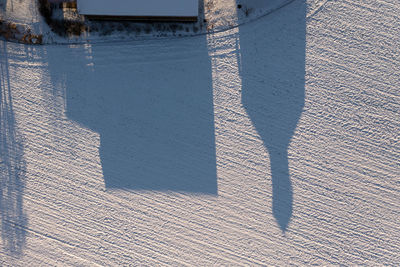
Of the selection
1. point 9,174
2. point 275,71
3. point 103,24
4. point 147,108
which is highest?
point 103,24

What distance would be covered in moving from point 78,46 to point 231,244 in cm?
476

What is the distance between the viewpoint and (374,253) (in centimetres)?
532

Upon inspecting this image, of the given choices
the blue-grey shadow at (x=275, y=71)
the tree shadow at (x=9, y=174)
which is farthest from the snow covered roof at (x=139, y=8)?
the tree shadow at (x=9, y=174)

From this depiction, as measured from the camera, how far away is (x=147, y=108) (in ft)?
16.8

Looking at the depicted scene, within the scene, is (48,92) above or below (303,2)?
below

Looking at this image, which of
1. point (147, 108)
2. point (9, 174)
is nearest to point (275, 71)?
point (147, 108)

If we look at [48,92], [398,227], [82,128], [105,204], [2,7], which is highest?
[2,7]

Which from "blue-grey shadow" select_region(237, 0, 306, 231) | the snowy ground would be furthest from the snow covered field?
the snowy ground

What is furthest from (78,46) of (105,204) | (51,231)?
(51,231)

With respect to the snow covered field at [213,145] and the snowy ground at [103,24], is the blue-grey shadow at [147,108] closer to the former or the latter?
the snow covered field at [213,145]

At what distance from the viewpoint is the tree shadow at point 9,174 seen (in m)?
5.14

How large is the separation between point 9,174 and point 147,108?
2959 mm

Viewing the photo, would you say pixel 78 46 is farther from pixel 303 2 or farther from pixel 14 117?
pixel 303 2

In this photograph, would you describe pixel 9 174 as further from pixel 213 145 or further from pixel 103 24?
pixel 213 145
